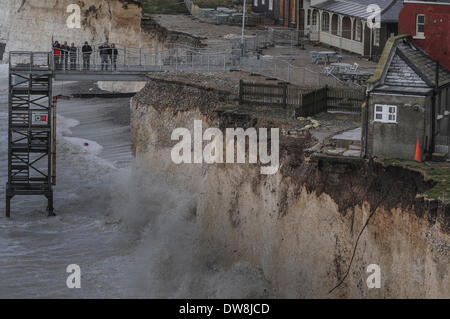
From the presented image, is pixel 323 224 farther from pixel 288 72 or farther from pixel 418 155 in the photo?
pixel 288 72

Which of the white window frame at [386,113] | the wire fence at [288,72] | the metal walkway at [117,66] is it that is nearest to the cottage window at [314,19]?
the wire fence at [288,72]

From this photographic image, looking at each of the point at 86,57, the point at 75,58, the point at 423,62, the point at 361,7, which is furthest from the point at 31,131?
the point at 361,7

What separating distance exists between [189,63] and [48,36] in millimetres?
35044

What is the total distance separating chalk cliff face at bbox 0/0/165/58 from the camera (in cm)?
8356

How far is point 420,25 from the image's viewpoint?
41.6 meters

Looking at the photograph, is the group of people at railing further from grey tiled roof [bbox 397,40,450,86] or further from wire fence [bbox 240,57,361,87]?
grey tiled roof [bbox 397,40,450,86]

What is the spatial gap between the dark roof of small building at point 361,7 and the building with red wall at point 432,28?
64.2 feet

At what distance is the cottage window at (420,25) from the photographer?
135ft

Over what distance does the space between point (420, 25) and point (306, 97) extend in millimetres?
5654

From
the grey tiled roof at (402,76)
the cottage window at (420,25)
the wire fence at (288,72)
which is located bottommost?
the wire fence at (288,72)

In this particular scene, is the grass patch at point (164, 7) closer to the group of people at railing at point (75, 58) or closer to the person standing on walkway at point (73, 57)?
the person standing on walkway at point (73, 57)

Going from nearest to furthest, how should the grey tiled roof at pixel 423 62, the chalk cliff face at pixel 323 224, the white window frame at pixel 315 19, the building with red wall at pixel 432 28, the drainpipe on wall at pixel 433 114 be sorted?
the chalk cliff face at pixel 323 224 → the drainpipe on wall at pixel 433 114 → the grey tiled roof at pixel 423 62 → the building with red wall at pixel 432 28 → the white window frame at pixel 315 19

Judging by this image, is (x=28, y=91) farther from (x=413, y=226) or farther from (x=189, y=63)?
(x=413, y=226)

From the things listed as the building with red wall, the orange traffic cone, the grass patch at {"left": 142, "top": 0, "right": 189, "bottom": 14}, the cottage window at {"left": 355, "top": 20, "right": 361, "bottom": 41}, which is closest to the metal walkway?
the cottage window at {"left": 355, "top": 20, "right": 361, "bottom": 41}
